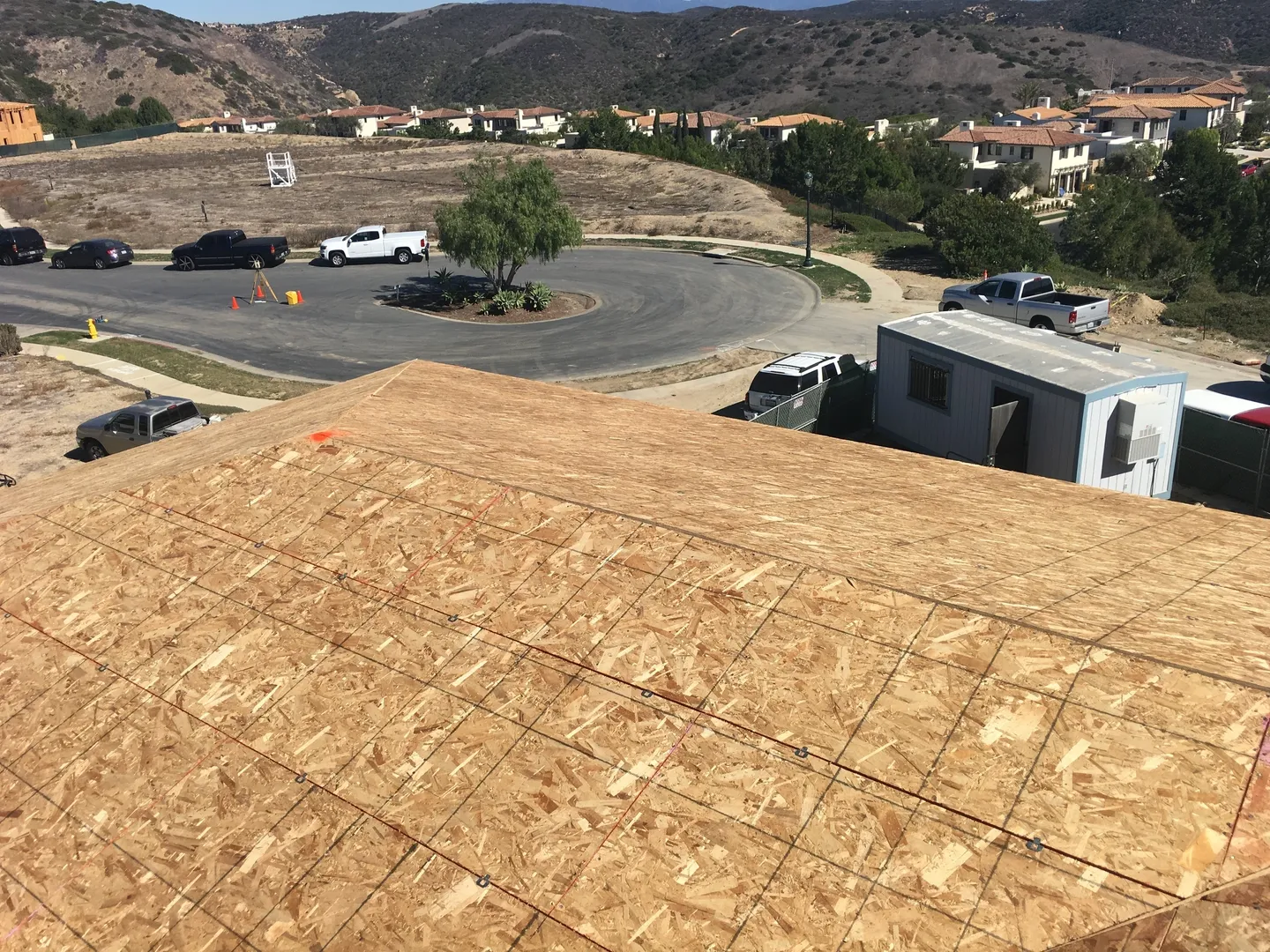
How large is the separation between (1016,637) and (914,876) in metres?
2.30

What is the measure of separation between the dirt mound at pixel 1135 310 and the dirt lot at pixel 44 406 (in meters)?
32.5

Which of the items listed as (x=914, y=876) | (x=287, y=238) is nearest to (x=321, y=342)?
(x=287, y=238)

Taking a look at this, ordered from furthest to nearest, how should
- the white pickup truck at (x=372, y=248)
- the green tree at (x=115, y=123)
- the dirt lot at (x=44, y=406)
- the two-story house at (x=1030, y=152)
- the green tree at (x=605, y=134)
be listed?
the green tree at (x=115, y=123)
the green tree at (x=605, y=134)
the two-story house at (x=1030, y=152)
the white pickup truck at (x=372, y=248)
the dirt lot at (x=44, y=406)

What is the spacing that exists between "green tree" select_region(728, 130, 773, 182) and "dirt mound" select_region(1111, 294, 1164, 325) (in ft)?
115

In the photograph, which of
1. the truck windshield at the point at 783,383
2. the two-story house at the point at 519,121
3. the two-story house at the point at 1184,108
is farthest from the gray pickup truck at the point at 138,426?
the two-story house at the point at 519,121

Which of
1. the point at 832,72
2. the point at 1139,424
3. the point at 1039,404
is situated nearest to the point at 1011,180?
the point at 1039,404

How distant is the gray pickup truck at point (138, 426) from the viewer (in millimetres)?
21141

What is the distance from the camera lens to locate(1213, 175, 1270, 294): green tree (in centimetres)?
4850

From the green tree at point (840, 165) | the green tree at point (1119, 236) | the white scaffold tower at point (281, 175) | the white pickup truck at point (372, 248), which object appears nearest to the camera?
the white pickup truck at point (372, 248)

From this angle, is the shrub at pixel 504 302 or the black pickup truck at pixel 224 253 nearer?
the shrub at pixel 504 302

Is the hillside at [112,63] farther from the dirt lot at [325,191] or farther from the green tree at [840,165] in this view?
the green tree at [840,165]

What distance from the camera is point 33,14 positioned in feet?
463

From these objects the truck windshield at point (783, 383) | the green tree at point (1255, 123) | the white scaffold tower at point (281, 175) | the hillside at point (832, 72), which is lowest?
the truck windshield at point (783, 383)

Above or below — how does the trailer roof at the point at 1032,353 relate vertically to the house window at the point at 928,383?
above
